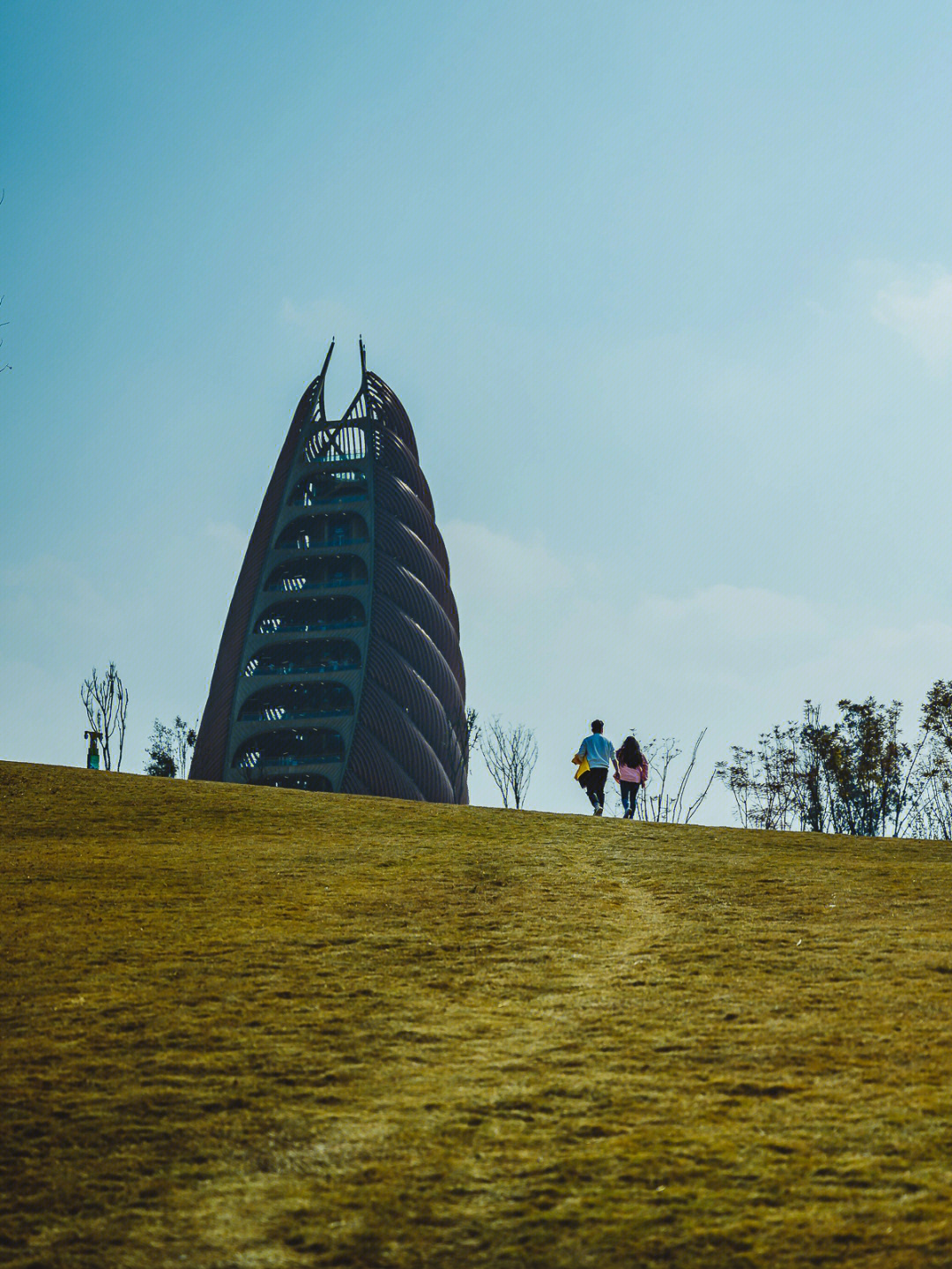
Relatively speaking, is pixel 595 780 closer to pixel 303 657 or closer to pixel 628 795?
pixel 628 795

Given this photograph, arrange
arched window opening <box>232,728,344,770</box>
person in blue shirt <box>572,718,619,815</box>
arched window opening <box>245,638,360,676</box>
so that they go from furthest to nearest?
arched window opening <box>245,638,360,676</box> < arched window opening <box>232,728,344,770</box> < person in blue shirt <box>572,718,619,815</box>

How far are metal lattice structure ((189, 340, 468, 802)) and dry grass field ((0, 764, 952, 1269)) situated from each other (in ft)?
166

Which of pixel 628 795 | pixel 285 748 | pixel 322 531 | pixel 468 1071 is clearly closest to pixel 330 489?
pixel 322 531

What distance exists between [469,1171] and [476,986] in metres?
2.91

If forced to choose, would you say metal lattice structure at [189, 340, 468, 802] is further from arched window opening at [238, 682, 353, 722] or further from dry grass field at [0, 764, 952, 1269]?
dry grass field at [0, 764, 952, 1269]

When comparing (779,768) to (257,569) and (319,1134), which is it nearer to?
(257,569)

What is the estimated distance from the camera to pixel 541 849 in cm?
1568

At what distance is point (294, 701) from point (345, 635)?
5.25 metres

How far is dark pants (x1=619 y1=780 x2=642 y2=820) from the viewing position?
866 inches

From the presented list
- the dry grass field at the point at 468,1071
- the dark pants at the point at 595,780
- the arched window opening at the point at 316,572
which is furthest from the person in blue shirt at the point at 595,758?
the arched window opening at the point at 316,572

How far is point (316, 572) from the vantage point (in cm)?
7412

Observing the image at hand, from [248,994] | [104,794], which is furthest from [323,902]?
[104,794]

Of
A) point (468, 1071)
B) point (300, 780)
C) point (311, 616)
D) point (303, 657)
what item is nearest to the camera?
point (468, 1071)

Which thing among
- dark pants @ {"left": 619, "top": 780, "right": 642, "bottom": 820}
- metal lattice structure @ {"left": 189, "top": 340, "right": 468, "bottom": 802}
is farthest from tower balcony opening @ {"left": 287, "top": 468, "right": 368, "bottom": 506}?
dark pants @ {"left": 619, "top": 780, "right": 642, "bottom": 820}
